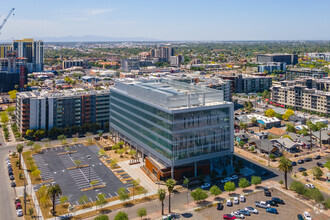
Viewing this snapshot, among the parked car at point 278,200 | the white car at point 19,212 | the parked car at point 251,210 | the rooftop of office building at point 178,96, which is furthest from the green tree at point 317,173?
the white car at point 19,212

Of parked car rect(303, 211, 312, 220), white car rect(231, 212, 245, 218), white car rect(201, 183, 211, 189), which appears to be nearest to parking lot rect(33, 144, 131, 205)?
white car rect(201, 183, 211, 189)

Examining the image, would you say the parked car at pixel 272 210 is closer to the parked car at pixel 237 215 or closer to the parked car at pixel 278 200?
the parked car at pixel 278 200

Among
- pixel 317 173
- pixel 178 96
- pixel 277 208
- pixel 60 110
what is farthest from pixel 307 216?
pixel 60 110

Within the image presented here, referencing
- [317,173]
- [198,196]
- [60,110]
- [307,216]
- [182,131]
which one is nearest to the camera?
[307,216]

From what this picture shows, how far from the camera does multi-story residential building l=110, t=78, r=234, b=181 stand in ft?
197

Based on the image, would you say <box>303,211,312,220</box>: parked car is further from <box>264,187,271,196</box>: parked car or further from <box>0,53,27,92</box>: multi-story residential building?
<box>0,53,27,92</box>: multi-story residential building

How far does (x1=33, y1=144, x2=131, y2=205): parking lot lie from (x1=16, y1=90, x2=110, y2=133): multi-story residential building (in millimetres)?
14954

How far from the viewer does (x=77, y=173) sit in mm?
66375

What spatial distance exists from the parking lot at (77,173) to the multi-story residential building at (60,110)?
14954mm

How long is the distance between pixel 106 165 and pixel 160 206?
23409mm

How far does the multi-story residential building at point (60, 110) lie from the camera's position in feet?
298

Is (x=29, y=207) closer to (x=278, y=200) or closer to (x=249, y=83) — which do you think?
(x=278, y=200)

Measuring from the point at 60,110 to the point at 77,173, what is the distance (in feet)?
115

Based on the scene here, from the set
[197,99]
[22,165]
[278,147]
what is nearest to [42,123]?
[22,165]
